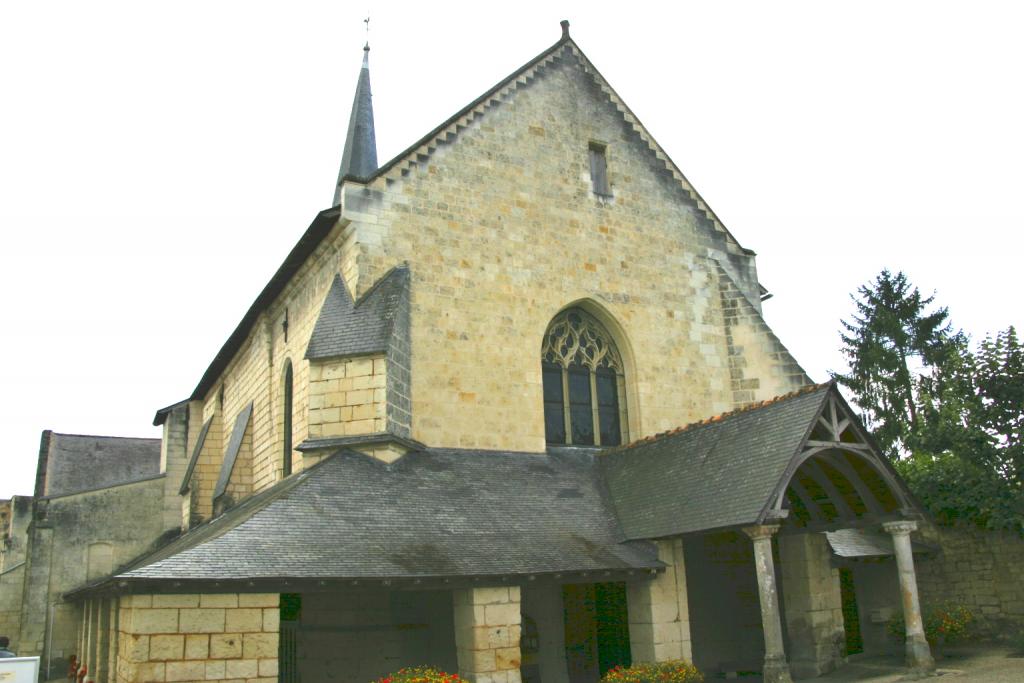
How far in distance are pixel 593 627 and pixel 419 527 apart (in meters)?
4.40

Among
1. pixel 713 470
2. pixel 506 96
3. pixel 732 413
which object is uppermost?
pixel 506 96

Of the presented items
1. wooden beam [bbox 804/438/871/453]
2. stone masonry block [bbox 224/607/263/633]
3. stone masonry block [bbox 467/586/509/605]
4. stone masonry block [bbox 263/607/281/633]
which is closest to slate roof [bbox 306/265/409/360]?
stone masonry block [bbox 467/586/509/605]

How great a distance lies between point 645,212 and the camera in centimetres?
1731

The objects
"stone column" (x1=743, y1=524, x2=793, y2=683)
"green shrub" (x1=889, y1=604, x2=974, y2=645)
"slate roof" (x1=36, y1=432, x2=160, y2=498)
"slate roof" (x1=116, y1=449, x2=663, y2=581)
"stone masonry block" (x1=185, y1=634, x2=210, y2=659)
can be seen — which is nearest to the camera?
"stone masonry block" (x1=185, y1=634, x2=210, y2=659)

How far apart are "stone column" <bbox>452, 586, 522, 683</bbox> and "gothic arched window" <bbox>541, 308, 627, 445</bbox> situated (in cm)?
502

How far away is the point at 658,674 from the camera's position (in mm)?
11172

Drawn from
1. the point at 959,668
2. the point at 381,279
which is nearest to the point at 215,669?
the point at 381,279

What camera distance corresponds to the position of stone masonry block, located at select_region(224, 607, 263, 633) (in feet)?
30.2

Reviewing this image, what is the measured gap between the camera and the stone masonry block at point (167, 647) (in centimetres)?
881

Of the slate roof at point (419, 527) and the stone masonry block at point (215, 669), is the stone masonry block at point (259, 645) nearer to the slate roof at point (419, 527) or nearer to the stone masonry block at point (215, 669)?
the stone masonry block at point (215, 669)

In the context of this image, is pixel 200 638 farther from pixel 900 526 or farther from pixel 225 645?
pixel 900 526

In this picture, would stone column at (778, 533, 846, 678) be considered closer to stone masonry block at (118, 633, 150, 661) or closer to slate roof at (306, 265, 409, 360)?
slate roof at (306, 265, 409, 360)

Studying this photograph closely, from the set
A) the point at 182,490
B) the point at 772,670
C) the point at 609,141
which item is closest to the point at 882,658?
the point at 772,670

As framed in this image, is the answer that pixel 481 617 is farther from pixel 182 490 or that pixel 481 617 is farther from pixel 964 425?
pixel 182 490
